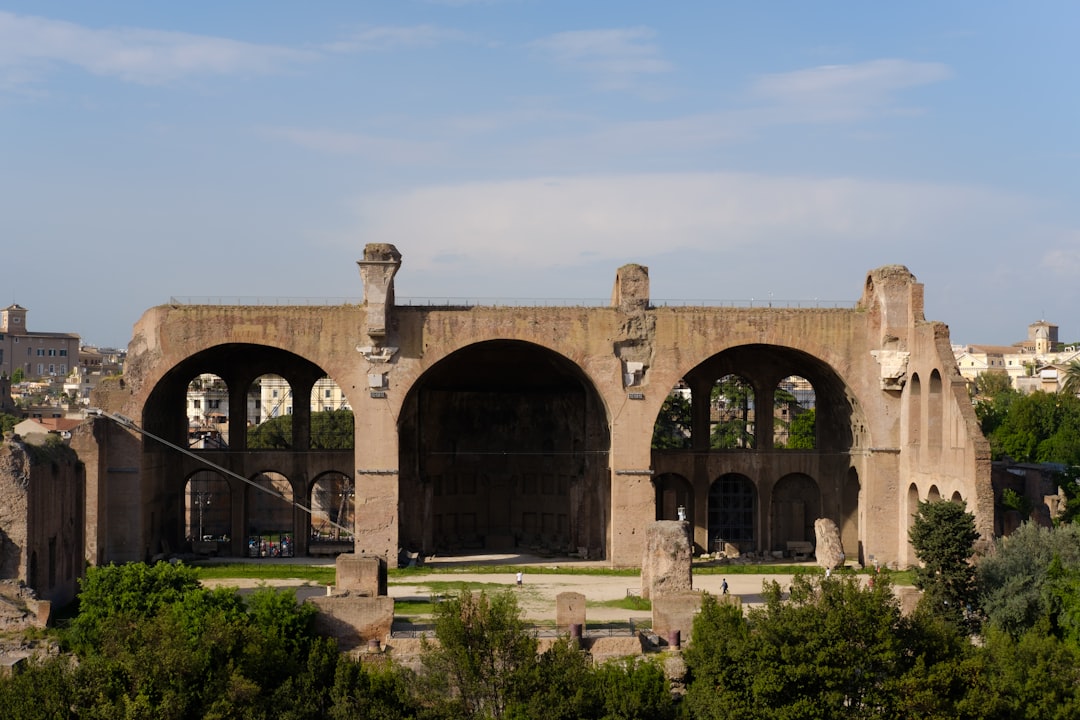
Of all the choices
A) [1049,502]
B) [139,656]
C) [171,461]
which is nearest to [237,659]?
[139,656]

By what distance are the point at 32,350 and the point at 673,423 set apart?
257 ft

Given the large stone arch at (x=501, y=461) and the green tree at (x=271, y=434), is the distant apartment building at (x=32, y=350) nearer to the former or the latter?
the green tree at (x=271, y=434)

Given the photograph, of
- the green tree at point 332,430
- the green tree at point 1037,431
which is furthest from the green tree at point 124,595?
the green tree at point 332,430

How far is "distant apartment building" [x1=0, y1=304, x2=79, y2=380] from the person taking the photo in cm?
11281

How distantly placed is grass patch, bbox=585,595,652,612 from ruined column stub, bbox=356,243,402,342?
9.94 m

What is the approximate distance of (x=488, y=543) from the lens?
46469 mm

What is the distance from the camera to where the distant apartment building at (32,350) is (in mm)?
112806

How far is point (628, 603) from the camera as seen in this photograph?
32.7 metres

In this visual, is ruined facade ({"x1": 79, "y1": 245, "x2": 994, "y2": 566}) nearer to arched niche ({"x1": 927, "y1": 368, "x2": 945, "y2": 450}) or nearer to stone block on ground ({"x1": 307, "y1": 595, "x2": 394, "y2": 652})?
arched niche ({"x1": 927, "y1": 368, "x2": 945, "y2": 450})

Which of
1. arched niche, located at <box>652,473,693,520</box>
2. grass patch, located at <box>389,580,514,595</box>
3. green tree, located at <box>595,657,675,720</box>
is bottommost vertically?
green tree, located at <box>595,657,675,720</box>

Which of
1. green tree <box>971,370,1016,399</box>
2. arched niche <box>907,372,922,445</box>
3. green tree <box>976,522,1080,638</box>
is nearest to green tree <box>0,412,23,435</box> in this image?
arched niche <box>907,372,922,445</box>

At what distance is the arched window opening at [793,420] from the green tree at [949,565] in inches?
525

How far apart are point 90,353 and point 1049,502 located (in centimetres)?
11909

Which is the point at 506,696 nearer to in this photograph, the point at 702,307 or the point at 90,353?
the point at 702,307
